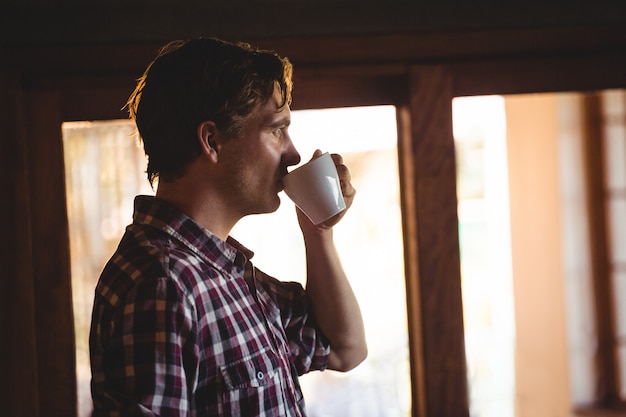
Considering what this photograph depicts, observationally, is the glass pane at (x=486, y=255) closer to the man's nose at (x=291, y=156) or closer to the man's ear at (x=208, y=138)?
the man's nose at (x=291, y=156)

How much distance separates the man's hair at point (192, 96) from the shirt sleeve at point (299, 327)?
0.31 m

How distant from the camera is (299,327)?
3.75 ft

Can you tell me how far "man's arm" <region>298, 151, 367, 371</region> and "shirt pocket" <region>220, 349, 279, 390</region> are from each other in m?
0.24

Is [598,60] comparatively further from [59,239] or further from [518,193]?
[59,239]

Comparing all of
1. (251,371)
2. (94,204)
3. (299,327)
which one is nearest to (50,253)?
(94,204)

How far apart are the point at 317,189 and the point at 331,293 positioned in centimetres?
22

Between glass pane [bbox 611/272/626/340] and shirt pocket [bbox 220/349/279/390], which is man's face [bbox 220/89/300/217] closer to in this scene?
shirt pocket [bbox 220/349/279/390]

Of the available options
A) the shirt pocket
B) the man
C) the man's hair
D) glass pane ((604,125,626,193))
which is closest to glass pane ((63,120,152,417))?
the man

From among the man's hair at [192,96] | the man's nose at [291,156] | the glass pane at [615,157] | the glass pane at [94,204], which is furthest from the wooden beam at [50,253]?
the glass pane at [615,157]

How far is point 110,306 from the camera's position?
814mm

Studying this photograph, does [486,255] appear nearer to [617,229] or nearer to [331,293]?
[617,229]

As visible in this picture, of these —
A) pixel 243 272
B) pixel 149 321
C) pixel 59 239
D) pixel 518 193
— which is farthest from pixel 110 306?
pixel 518 193

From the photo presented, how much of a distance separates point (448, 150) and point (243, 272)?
71 cm

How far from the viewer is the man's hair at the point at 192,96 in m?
0.95
